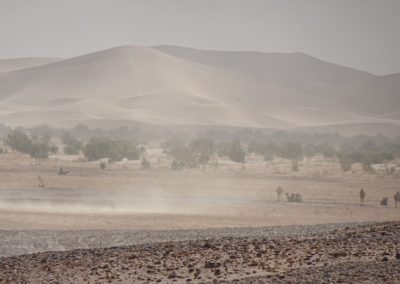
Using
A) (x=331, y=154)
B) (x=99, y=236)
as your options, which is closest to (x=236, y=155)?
(x=331, y=154)

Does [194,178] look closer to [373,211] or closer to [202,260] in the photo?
[373,211]

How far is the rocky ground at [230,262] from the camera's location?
560 inches

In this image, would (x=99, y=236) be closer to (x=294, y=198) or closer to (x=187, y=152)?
(x=294, y=198)

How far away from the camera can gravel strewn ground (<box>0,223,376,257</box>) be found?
2248 centimetres

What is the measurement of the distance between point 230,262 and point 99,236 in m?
9.17

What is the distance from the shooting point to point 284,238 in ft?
62.0

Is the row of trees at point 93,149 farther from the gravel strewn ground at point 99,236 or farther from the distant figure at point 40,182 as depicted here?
the gravel strewn ground at point 99,236

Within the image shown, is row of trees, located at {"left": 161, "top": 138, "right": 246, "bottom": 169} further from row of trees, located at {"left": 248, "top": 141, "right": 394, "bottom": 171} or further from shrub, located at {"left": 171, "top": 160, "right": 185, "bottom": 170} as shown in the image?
row of trees, located at {"left": 248, "top": 141, "right": 394, "bottom": 171}

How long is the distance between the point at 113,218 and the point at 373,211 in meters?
13.1

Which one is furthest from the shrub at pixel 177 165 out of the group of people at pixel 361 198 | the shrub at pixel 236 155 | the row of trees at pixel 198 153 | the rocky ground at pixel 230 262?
the rocky ground at pixel 230 262

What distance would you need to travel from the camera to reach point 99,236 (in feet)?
80.0

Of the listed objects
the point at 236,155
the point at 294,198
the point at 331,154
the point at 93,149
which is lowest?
the point at 294,198

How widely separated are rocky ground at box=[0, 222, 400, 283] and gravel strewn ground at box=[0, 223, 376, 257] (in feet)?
13.3

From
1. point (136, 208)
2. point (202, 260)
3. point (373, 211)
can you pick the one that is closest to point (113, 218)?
point (136, 208)
